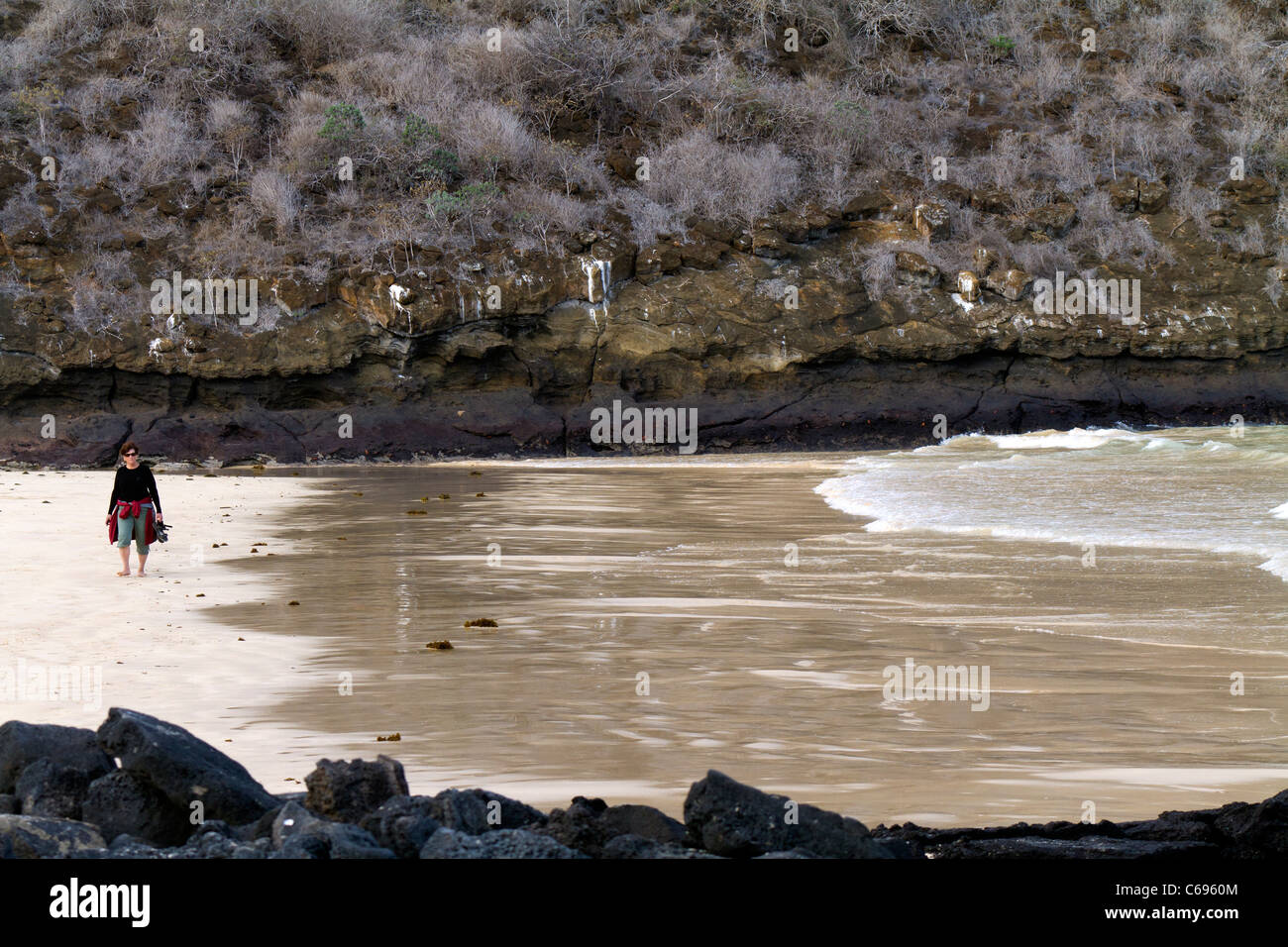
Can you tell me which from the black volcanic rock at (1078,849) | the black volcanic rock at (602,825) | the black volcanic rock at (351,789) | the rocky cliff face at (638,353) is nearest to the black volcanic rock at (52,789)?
the black volcanic rock at (351,789)

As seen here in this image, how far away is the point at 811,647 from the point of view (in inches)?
274

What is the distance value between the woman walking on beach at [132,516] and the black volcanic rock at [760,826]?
672cm

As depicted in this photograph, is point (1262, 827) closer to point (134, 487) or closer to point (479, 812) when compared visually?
point (479, 812)

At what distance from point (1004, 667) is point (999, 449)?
1534 cm

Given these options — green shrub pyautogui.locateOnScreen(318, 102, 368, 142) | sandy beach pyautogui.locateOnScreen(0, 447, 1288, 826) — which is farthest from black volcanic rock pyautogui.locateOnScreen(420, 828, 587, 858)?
green shrub pyautogui.locateOnScreen(318, 102, 368, 142)

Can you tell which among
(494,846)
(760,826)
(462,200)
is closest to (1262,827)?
(760,826)

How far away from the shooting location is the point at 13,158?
83.9 feet

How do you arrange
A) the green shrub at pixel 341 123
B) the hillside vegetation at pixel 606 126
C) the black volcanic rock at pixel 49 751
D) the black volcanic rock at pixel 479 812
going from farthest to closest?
the green shrub at pixel 341 123, the hillside vegetation at pixel 606 126, the black volcanic rock at pixel 49 751, the black volcanic rock at pixel 479 812

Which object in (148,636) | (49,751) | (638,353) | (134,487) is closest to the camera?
(49,751)

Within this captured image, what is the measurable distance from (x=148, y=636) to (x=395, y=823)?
4.04m

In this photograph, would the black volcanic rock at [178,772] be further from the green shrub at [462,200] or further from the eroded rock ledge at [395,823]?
the green shrub at [462,200]

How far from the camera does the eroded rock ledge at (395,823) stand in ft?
11.7

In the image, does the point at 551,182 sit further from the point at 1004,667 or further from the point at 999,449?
the point at 1004,667
